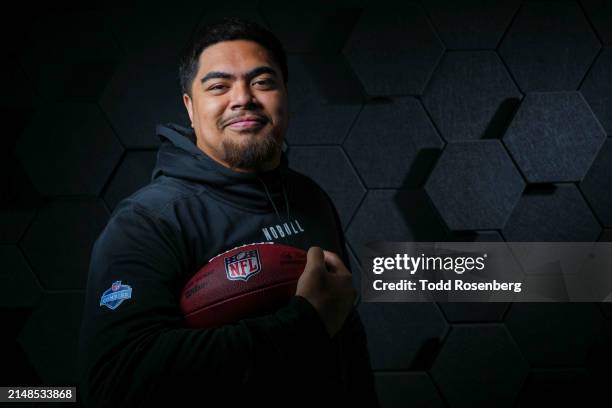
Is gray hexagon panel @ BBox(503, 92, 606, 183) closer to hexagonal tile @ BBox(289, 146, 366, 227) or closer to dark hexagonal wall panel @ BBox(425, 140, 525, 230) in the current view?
dark hexagonal wall panel @ BBox(425, 140, 525, 230)

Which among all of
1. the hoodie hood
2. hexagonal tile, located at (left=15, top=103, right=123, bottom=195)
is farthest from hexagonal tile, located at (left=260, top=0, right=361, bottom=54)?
the hoodie hood

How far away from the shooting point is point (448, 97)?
137 centimetres

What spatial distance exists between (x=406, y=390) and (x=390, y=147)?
2.10 ft

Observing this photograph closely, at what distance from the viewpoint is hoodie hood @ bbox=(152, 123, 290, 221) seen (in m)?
0.79

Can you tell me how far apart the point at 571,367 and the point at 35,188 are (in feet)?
4.93

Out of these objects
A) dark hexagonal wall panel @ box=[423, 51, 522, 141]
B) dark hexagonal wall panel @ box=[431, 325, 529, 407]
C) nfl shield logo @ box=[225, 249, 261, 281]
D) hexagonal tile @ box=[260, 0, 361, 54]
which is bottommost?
nfl shield logo @ box=[225, 249, 261, 281]

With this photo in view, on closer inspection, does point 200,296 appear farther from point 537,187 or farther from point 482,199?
point 537,187

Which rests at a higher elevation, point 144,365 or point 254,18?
point 254,18

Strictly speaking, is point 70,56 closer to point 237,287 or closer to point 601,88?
point 237,287

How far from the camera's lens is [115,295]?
65 centimetres

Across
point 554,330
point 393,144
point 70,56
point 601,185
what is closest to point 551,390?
point 554,330

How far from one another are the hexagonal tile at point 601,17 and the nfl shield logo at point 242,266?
1255 millimetres

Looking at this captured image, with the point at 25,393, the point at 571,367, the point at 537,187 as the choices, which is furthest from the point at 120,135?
the point at 571,367

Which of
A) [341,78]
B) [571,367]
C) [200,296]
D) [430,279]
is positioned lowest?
[200,296]
